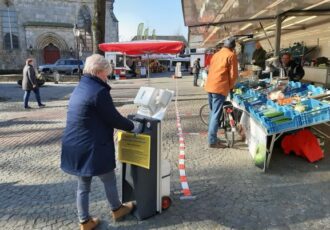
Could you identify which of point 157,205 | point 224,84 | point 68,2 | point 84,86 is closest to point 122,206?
point 157,205

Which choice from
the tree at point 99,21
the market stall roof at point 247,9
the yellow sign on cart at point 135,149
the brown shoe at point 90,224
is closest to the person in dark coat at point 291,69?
the market stall roof at point 247,9

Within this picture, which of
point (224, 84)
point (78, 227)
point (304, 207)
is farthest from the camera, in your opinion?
point (224, 84)

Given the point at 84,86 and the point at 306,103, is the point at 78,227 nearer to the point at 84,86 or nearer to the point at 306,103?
the point at 84,86

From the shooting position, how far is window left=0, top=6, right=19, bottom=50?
39.6 meters

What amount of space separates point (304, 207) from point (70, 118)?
2.81 metres

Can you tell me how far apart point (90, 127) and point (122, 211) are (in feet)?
3.61

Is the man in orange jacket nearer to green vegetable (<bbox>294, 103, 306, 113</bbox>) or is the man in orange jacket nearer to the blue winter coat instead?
green vegetable (<bbox>294, 103, 306, 113</bbox>)

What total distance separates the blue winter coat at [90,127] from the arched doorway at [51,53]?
134 feet

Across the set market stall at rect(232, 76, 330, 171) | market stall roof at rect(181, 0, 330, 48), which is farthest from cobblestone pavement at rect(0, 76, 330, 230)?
market stall roof at rect(181, 0, 330, 48)

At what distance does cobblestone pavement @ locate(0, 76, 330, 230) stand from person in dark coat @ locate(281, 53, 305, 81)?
129 inches

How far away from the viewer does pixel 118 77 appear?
96.3ft

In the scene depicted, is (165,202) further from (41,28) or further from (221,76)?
(41,28)

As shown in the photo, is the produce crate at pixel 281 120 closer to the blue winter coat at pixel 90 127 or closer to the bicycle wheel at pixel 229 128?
the bicycle wheel at pixel 229 128

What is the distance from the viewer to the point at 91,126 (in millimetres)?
3035
